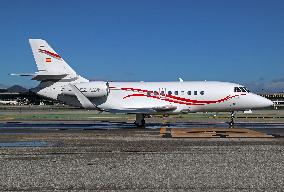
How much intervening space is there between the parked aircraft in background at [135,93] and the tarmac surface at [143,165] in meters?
11.5

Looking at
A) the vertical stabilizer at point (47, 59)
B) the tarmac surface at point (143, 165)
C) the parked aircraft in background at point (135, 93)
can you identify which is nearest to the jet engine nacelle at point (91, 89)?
the parked aircraft in background at point (135, 93)

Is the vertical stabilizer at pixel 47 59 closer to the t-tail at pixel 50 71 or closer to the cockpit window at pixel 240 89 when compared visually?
the t-tail at pixel 50 71

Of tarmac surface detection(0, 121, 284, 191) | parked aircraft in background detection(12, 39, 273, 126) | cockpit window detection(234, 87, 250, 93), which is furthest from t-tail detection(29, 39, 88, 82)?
cockpit window detection(234, 87, 250, 93)

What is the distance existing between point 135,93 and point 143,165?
Result: 778 inches

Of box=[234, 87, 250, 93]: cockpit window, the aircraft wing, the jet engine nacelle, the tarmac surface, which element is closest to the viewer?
the tarmac surface

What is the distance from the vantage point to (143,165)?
44.2 ft

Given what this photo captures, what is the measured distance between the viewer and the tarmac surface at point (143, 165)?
10.5 meters

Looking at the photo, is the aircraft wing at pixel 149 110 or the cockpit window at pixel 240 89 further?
the cockpit window at pixel 240 89

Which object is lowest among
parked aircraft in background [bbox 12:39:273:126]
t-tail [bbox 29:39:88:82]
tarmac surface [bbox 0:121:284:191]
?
tarmac surface [bbox 0:121:284:191]

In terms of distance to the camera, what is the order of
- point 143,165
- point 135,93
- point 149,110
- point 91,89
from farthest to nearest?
point 135,93 → point 91,89 → point 149,110 → point 143,165

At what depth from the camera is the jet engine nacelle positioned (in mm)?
32219

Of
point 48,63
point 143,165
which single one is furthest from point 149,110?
point 143,165

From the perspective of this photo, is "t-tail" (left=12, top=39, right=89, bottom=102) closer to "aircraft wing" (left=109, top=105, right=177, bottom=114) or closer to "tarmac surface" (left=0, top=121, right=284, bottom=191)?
"aircraft wing" (left=109, top=105, right=177, bottom=114)

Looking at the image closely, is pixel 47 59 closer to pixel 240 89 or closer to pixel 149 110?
pixel 149 110
